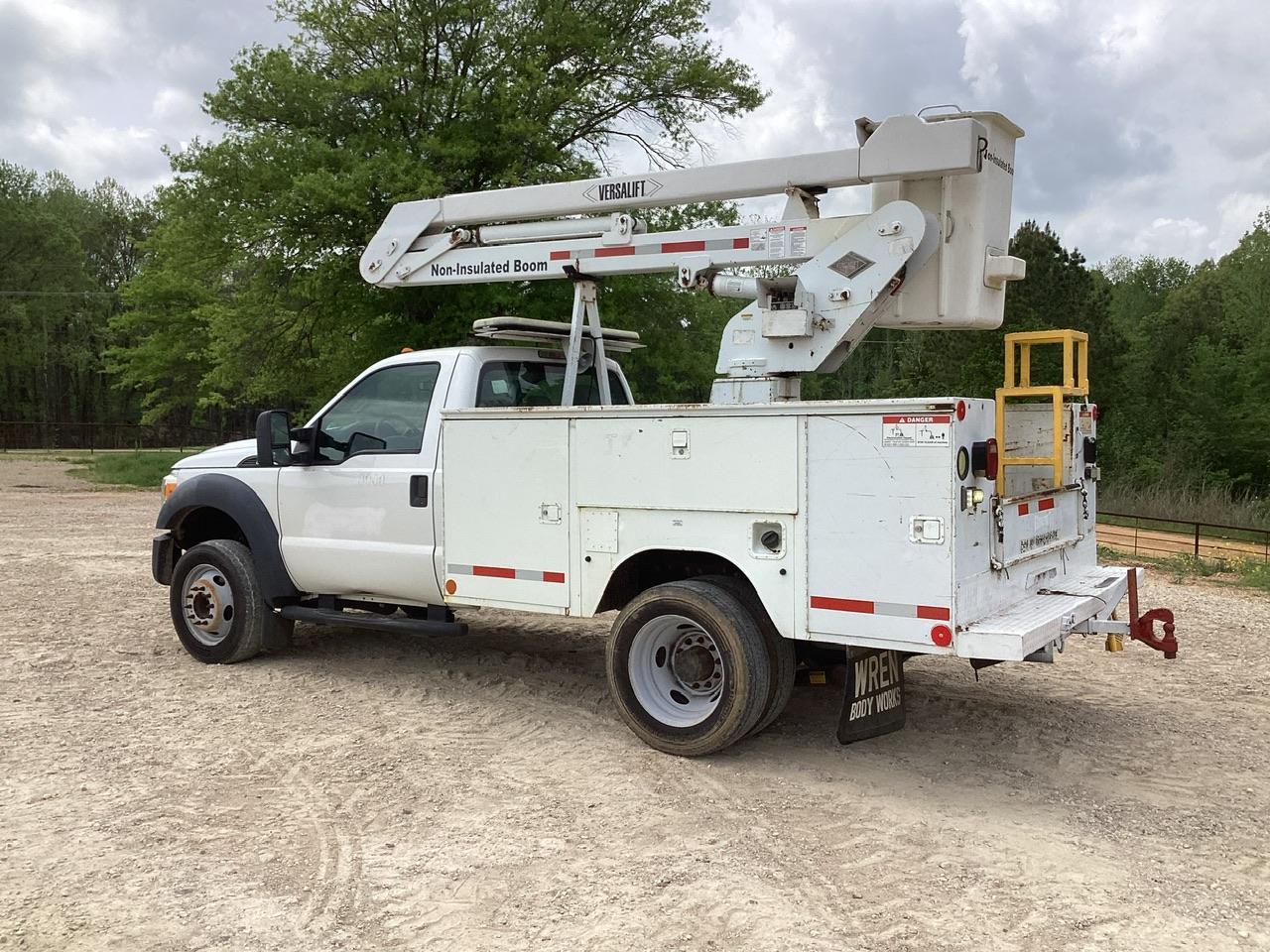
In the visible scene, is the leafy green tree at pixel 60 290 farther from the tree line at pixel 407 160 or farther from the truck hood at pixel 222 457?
the truck hood at pixel 222 457

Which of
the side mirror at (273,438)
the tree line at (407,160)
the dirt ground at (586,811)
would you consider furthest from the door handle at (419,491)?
the tree line at (407,160)

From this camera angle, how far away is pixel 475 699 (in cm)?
708

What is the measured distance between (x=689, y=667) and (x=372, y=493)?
7.93 feet

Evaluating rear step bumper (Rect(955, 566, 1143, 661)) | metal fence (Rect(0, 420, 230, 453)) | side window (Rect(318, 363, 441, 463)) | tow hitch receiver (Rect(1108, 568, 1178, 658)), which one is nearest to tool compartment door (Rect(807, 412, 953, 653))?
rear step bumper (Rect(955, 566, 1143, 661))

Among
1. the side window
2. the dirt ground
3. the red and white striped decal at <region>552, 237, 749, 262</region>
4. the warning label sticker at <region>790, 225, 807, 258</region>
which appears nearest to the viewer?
the dirt ground

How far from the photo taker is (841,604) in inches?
205

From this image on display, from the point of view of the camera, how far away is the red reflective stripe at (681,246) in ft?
22.0

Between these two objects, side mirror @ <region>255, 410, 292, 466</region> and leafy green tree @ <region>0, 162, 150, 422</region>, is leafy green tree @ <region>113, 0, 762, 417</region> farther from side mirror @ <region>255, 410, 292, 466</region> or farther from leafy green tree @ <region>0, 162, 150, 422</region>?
leafy green tree @ <region>0, 162, 150, 422</region>

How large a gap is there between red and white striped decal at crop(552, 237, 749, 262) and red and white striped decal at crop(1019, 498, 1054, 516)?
2.16 metres

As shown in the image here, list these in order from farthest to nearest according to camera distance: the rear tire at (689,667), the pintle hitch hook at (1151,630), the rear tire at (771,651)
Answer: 1. the pintle hitch hook at (1151,630)
2. the rear tire at (771,651)
3. the rear tire at (689,667)

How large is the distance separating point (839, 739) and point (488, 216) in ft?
13.8

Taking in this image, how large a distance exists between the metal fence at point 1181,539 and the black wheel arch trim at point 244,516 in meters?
10.8

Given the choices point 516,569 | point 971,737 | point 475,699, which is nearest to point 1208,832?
point 971,737

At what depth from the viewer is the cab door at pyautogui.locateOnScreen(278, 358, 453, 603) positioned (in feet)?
22.5
